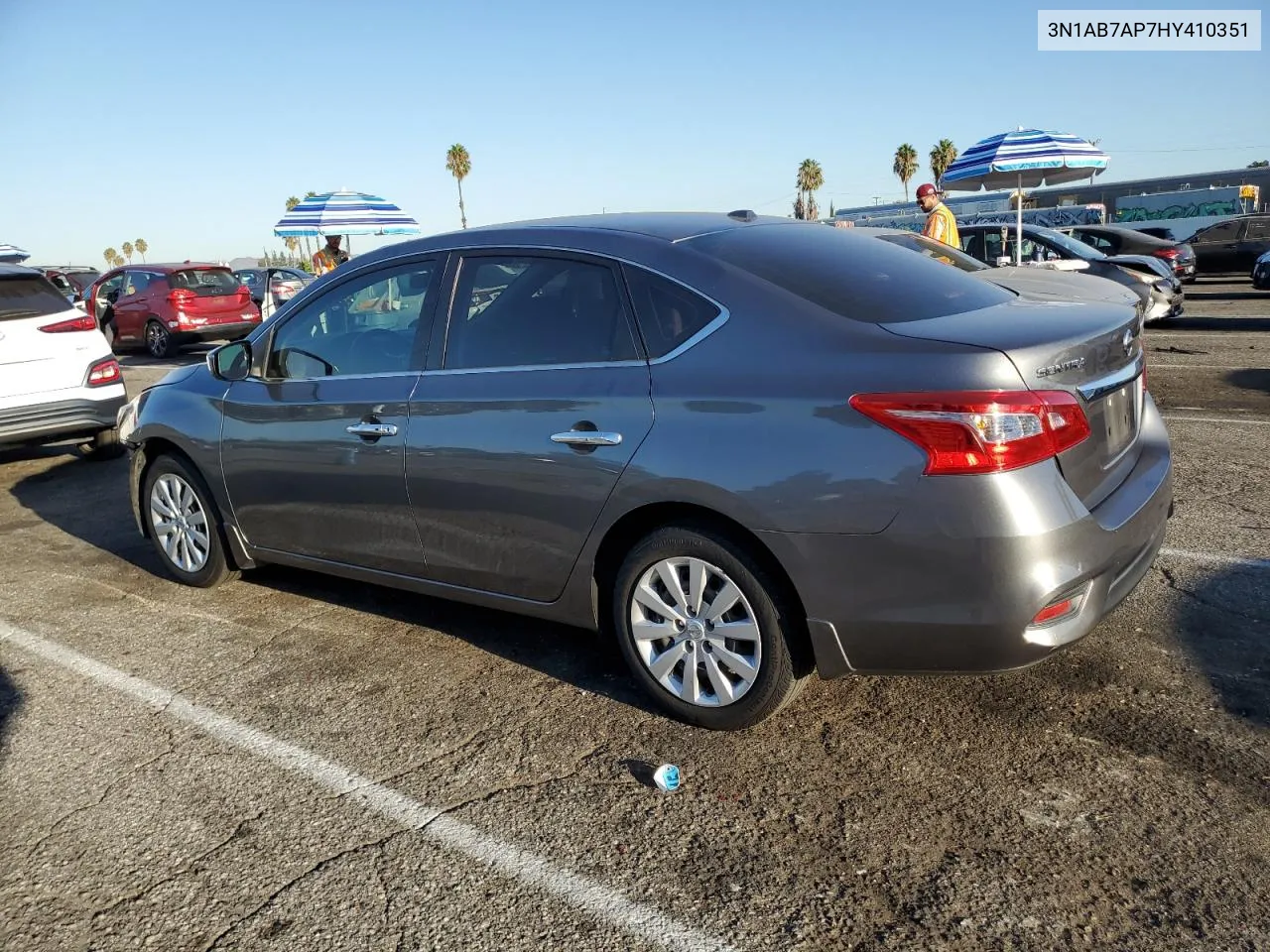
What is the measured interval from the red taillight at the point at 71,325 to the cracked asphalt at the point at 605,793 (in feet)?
13.8

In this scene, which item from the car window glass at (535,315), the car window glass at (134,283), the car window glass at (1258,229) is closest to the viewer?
the car window glass at (535,315)

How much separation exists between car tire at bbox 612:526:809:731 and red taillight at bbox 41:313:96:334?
6464 mm

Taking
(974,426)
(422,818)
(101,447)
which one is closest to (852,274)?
(974,426)

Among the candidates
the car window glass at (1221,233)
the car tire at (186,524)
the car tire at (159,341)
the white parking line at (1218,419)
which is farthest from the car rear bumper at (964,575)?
the car window glass at (1221,233)

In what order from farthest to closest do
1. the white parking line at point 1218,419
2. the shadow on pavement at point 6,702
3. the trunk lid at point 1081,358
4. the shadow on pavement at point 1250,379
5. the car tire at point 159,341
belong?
the car tire at point 159,341
the shadow on pavement at point 1250,379
the white parking line at point 1218,419
the shadow on pavement at point 6,702
the trunk lid at point 1081,358

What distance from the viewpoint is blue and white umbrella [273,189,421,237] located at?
18.7m

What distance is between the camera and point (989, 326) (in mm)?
3191

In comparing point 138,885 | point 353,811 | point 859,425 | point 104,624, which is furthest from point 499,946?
point 104,624

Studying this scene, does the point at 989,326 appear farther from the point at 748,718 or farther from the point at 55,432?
the point at 55,432

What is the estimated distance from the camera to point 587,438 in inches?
137

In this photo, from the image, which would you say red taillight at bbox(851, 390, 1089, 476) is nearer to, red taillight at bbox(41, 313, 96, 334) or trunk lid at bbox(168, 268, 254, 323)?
red taillight at bbox(41, 313, 96, 334)

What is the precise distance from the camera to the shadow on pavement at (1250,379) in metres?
8.84

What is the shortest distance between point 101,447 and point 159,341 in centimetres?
978

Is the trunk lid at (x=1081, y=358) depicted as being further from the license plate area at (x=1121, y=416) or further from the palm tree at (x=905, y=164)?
the palm tree at (x=905, y=164)
